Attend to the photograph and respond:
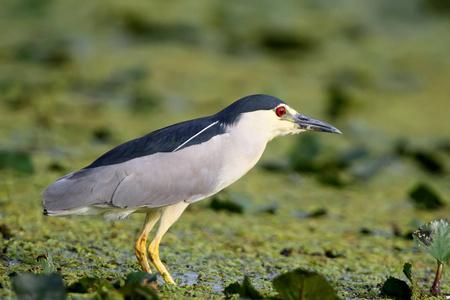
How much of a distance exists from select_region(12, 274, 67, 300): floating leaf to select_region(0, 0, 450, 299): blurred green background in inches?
15.9

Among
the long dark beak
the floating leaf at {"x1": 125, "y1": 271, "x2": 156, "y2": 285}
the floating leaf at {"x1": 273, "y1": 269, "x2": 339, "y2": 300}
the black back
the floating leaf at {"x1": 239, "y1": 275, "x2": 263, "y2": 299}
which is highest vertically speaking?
the long dark beak

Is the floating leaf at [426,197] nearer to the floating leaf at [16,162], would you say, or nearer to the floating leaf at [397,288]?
the floating leaf at [397,288]

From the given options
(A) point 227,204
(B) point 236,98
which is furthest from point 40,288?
(B) point 236,98

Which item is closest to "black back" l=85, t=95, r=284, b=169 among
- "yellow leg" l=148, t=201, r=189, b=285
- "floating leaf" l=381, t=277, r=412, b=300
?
"yellow leg" l=148, t=201, r=189, b=285

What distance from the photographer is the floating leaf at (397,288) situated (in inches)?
125

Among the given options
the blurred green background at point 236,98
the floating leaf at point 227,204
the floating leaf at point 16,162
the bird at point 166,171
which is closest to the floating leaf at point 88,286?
the blurred green background at point 236,98

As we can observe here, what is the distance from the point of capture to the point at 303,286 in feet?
8.66

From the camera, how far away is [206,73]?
8.67 m

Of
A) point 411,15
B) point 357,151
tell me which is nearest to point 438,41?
point 411,15

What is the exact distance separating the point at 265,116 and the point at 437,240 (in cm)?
105

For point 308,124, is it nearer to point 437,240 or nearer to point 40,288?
point 437,240

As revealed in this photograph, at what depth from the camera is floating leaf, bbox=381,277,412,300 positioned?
10.5ft

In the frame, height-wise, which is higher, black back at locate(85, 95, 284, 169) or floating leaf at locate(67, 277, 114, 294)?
black back at locate(85, 95, 284, 169)

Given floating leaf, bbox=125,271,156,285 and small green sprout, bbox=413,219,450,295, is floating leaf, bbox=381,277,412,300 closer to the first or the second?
small green sprout, bbox=413,219,450,295
